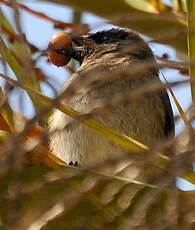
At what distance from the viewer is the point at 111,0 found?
2.64 meters

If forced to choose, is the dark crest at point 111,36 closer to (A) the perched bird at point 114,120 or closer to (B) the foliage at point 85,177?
(A) the perched bird at point 114,120

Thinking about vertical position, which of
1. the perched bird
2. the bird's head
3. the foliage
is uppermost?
the bird's head

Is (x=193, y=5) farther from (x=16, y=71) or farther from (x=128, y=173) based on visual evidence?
(x=128, y=173)

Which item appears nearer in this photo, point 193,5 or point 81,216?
point 81,216

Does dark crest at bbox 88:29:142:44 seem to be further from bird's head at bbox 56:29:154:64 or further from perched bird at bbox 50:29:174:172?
perched bird at bbox 50:29:174:172

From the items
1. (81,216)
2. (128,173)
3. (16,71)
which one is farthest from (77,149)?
(128,173)

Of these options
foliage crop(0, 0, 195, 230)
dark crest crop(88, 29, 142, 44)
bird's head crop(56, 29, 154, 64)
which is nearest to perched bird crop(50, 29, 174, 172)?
bird's head crop(56, 29, 154, 64)

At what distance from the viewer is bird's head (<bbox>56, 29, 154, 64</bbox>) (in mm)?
4039

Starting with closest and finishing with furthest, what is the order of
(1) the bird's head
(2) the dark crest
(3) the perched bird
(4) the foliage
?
(4) the foliage, (3) the perched bird, (1) the bird's head, (2) the dark crest

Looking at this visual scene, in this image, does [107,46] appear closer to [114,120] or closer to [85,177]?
[114,120]

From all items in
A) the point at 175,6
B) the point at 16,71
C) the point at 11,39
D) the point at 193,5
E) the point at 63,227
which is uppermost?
the point at 175,6

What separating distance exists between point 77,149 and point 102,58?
0.80 meters

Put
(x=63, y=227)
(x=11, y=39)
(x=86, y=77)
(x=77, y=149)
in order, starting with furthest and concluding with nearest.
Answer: (x=77, y=149) → (x=11, y=39) → (x=63, y=227) → (x=86, y=77)

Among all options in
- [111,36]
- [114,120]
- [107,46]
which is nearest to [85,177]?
[114,120]
